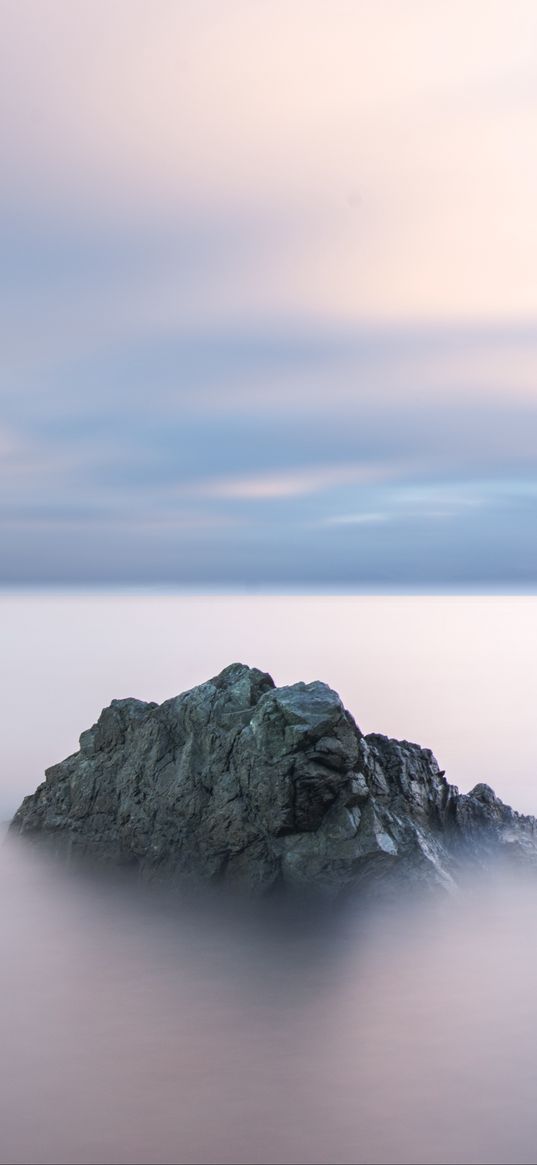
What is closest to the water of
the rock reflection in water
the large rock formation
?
the rock reflection in water

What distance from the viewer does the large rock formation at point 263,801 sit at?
44.3 feet

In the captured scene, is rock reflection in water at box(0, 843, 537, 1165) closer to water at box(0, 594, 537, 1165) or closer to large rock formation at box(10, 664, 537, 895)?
water at box(0, 594, 537, 1165)

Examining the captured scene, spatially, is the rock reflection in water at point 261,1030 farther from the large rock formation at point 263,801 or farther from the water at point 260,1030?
the large rock formation at point 263,801

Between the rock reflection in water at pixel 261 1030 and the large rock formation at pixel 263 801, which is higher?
the large rock formation at pixel 263 801

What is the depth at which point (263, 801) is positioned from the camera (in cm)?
1363

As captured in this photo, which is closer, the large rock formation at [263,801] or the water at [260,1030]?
the water at [260,1030]

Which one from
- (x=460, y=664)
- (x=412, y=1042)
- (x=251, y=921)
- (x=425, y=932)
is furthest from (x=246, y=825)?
(x=460, y=664)

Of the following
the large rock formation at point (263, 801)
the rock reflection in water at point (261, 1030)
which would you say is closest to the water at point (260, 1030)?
the rock reflection in water at point (261, 1030)

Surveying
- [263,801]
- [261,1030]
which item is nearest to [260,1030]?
[261,1030]

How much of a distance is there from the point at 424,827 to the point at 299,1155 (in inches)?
253

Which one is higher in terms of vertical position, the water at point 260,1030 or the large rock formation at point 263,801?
the large rock formation at point 263,801

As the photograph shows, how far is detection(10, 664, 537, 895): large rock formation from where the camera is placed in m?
13.5

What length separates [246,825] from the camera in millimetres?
13680

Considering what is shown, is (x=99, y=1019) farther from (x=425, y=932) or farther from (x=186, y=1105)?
(x=425, y=932)
